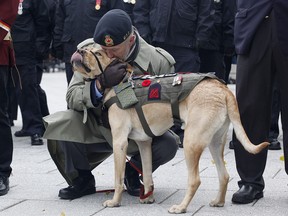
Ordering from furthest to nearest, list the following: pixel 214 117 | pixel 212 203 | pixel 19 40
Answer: pixel 19 40 → pixel 212 203 → pixel 214 117

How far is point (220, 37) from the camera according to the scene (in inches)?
336

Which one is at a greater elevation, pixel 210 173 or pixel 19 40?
pixel 19 40

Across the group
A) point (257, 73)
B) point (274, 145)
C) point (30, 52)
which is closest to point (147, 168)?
point (257, 73)

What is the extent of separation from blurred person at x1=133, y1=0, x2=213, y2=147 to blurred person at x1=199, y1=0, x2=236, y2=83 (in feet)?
0.45

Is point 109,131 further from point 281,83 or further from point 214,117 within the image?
point 281,83

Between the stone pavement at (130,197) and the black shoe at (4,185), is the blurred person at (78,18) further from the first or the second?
the black shoe at (4,185)

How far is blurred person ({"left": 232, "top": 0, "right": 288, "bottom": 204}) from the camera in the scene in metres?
5.02

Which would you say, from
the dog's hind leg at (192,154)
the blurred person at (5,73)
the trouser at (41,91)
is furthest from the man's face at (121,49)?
the trouser at (41,91)

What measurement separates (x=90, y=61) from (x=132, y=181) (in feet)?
3.58

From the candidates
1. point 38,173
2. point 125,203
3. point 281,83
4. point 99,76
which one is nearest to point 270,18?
point 281,83

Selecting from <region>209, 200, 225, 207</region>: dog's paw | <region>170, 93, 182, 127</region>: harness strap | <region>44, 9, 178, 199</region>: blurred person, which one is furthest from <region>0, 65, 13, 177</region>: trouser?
<region>209, 200, 225, 207</region>: dog's paw

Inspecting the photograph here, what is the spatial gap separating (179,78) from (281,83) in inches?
30.5

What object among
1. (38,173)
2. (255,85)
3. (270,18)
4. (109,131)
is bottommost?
(38,173)

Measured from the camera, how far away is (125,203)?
5.25m
